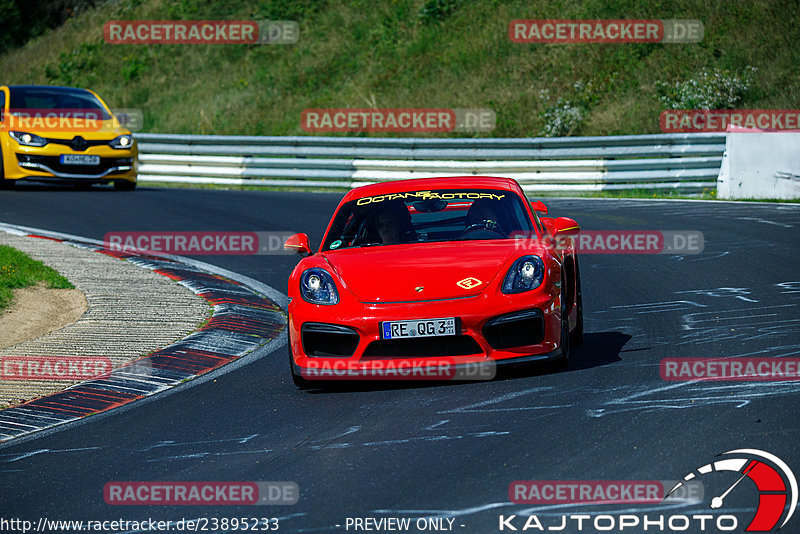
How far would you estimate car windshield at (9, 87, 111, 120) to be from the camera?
20781 millimetres

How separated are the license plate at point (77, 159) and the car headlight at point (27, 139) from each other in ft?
1.36

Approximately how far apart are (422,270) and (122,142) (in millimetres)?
13951

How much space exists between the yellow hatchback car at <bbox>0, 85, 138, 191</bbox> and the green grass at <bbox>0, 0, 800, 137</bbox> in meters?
8.64

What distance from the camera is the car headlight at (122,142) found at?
797 inches

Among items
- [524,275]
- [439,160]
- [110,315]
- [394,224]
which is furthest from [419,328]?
[439,160]

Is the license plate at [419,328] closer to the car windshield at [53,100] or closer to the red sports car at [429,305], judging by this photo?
the red sports car at [429,305]

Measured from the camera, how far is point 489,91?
1068 inches

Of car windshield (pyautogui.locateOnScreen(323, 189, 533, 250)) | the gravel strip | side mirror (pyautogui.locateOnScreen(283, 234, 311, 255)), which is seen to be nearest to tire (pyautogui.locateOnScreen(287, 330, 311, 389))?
side mirror (pyautogui.locateOnScreen(283, 234, 311, 255))

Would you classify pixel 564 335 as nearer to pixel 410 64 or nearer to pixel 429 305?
pixel 429 305

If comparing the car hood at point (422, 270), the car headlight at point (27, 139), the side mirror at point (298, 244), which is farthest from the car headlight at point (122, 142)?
the car hood at point (422, 270)

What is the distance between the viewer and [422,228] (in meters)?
8.85

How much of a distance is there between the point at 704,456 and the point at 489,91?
73.1 ft

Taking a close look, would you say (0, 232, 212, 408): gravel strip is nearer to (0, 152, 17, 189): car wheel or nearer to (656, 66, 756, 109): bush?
(0, 152, 17, 189): car wheel

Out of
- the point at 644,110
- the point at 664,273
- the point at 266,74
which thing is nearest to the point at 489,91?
the point at 644,110
